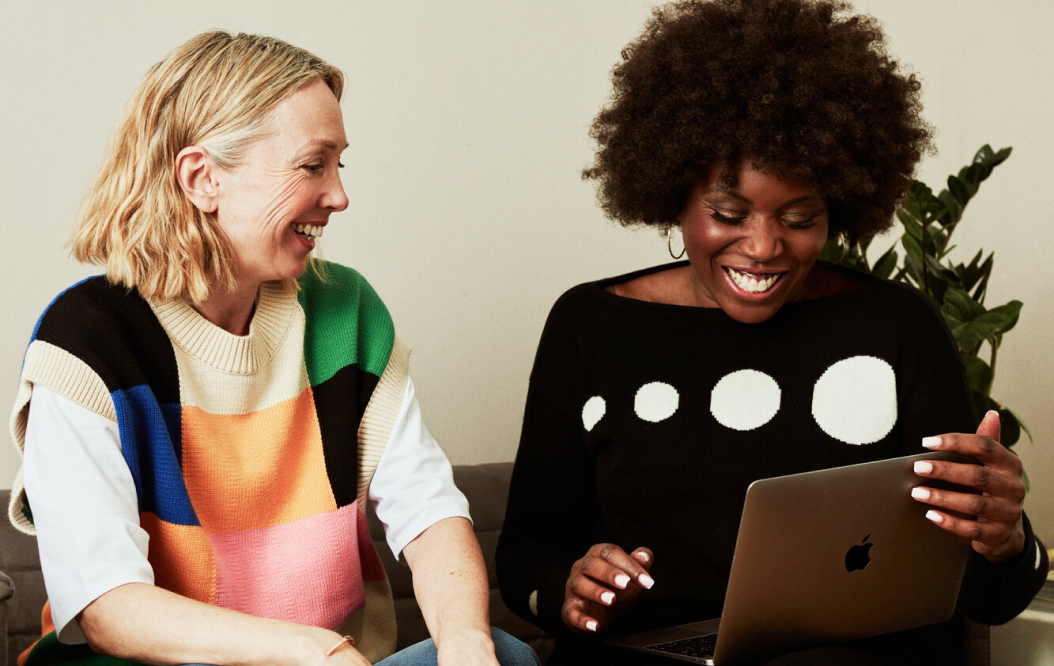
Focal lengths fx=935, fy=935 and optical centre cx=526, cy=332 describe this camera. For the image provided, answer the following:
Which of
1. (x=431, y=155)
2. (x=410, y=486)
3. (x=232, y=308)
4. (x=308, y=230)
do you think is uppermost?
(x=431, y=155)

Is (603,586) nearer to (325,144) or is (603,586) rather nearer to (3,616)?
(325,144)

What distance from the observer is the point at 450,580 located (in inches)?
46.5

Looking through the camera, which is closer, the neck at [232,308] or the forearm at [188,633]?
the forearm at [188,633]

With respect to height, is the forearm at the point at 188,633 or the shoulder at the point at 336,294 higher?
the shoulder at the point at 336,294

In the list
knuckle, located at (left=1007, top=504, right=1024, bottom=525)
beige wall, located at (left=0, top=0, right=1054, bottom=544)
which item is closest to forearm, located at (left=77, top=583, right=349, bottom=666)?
knuckle, located at (left=1007, top=504, right=1024, bottom=525)

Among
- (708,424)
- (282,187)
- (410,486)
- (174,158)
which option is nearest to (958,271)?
(708,424)

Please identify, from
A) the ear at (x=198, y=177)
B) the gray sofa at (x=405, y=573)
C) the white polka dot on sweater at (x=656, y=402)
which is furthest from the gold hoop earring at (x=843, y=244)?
the ear at (x=198, y=177)

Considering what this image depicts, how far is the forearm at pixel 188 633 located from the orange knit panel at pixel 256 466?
0.64ft

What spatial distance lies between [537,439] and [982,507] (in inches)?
25.6

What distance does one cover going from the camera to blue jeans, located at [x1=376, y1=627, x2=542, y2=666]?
1.10 m

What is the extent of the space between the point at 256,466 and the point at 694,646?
617mm

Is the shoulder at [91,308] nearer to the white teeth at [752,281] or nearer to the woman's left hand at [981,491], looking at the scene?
the white teeth at [752,281]

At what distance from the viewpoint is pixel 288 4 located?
2.06 meters

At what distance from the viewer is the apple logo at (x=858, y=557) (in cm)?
107
